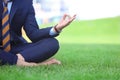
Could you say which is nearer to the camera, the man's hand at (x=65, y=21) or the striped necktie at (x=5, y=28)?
the man's hand at (x=65, y=21)

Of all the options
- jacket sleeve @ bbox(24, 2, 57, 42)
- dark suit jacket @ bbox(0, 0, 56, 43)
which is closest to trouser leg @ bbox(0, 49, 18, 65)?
dark suit jacket @ bbox(0, 0, 56, 43)

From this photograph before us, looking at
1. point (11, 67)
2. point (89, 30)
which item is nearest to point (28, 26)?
point (11, 67)

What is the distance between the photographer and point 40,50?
6.61m

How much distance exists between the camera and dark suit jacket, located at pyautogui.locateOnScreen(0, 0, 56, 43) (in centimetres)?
664

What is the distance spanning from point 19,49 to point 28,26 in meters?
0.33

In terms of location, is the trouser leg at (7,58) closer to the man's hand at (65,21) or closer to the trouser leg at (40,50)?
the trouser leg at (40,50)

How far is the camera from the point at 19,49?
6766 millimetres

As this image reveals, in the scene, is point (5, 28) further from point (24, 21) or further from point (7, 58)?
point (7, 58)

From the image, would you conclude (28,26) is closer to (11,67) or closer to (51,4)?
(11,67)

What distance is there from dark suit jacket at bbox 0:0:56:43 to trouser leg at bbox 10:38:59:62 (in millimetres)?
93

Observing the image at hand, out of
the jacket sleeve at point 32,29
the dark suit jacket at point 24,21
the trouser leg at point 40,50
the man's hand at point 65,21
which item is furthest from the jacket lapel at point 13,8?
the man's hand at point 65,21

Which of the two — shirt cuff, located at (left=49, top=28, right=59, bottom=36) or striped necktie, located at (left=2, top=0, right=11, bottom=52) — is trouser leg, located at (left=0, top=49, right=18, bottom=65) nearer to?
striped necktie, located at (left=2, top=0, right=11, bottom=52)

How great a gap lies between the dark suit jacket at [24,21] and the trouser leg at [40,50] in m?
0.09

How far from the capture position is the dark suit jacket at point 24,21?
6.64m
